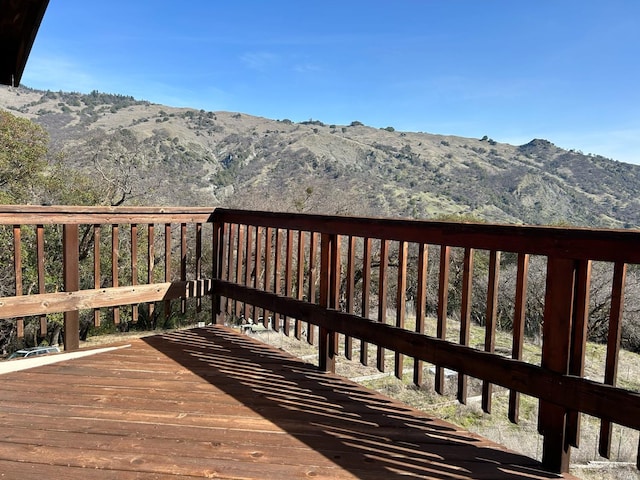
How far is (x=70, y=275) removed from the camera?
329 centimetres

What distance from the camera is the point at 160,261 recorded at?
14695 millimetres

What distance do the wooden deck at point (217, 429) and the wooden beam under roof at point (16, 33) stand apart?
1857mm

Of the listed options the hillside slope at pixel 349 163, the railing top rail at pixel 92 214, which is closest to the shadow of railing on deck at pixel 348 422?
the railing top rail at pixel 92 214

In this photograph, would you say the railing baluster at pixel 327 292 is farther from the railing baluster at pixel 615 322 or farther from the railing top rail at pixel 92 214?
the railing baluster at pixel 615 322

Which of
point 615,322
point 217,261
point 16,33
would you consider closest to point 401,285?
point 615,322

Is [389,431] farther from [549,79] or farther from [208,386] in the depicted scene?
[549,79]

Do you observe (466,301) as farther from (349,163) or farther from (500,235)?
(349,163)

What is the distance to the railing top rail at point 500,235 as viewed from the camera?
5.22 ft

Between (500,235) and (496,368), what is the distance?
0.60m

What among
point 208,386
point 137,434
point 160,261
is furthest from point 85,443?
point 160,261

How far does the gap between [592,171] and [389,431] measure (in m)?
62.5

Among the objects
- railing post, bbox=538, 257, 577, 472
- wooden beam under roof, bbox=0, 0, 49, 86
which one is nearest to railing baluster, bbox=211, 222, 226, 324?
wooden beam under roof, bbox=0, 0, 49, 86

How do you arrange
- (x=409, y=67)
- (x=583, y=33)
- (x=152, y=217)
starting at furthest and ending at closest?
(x=409, y=67), (x=583, y=33), (x=152, y=217)

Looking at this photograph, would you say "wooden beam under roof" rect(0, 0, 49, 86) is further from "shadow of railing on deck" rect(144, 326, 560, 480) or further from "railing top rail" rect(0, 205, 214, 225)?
"shadow of railing on deck" rect(144, 326, 560, 480)
